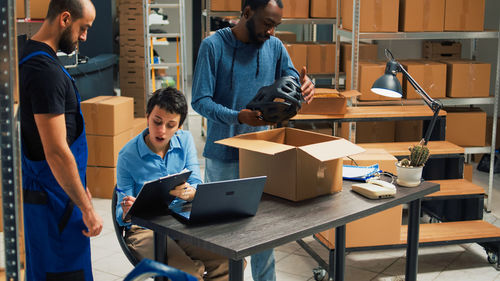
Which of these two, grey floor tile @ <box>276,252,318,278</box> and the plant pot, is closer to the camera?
the plant pot

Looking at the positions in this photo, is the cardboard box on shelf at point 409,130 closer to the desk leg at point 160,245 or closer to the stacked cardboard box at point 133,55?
the stacked cardboard box at point 133,55

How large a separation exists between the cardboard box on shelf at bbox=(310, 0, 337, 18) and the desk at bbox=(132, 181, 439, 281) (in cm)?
352

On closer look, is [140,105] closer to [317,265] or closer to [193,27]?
[317,265]

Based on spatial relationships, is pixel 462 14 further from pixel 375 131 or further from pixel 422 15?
pixel 375 131

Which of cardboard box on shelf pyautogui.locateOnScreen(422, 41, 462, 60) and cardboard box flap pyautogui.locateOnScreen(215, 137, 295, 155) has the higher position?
cardboard box on shelf pyautogui.locateOnScreen(422, 41, 462, 60)

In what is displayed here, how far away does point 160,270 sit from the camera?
154 centimetres

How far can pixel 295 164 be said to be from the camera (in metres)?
2.45

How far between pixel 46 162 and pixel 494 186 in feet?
16.2

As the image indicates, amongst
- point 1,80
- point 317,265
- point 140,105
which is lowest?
point 317,265

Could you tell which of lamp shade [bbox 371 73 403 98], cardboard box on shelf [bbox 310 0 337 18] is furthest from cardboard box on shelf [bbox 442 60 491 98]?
lamp shade [bbox 371 73 403 98]

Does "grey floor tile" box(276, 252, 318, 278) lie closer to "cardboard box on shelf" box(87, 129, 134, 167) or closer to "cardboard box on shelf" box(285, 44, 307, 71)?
"cardboard box on shelf" box(87, 129, 134, 167)

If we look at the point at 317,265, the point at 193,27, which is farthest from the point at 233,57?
the point at 193,27

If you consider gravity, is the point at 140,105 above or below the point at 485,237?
above

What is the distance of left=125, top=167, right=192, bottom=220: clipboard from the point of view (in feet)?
7.33
